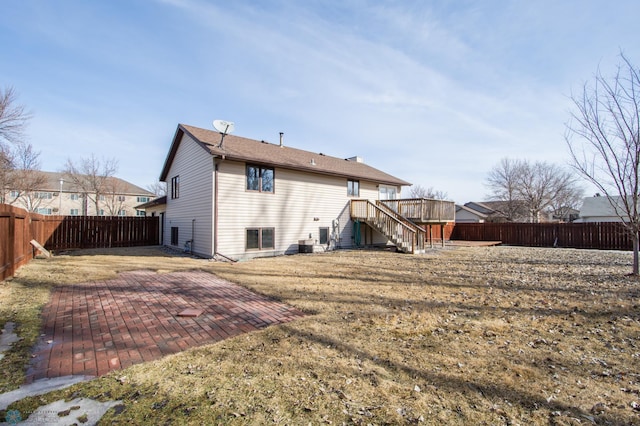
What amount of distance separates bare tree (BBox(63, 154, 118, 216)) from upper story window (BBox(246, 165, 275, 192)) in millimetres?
32772

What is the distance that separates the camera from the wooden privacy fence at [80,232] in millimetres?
9266

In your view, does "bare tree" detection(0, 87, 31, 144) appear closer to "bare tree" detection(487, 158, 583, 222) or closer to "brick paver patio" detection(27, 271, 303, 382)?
"brick paver patio" detection(27, 271, 303, 382)

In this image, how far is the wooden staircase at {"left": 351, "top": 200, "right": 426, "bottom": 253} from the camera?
A: 1471 centimetres

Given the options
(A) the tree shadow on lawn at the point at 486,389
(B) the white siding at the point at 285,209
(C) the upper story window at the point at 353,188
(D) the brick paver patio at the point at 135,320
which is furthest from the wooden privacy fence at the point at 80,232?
(C) the upper story window at the point at 353,188

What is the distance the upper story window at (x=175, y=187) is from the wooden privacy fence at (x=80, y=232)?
3.06 m

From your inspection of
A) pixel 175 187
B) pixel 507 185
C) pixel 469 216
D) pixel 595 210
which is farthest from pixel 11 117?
pixel 595 210

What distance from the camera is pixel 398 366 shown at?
3229mm

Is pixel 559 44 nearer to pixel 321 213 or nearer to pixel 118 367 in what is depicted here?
pixel 321 213

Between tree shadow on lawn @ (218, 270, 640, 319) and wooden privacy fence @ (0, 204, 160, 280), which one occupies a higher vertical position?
wooden privacy fence @ (0, 204, 160, 280)

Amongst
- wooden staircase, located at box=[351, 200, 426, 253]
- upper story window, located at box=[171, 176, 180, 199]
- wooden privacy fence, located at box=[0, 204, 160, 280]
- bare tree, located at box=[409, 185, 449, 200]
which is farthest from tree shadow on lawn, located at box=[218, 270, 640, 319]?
bare tree, located at box=[409, 185, 449, 200]

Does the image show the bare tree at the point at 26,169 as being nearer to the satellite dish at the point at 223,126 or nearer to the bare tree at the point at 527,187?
the satellite dish at the point at 223,126

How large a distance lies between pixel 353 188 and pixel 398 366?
48.2 feet

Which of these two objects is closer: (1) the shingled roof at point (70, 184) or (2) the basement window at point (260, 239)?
(2) the basement window at point (260, 239)

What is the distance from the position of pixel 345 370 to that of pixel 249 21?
1165cm
